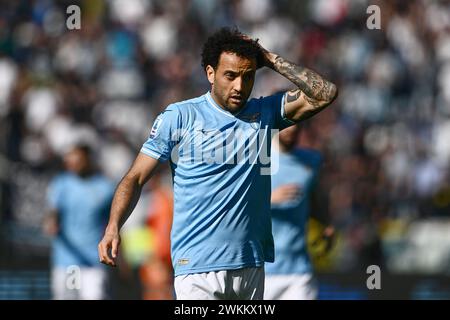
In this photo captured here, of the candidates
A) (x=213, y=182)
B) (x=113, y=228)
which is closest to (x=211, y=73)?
(x=213, y=182)

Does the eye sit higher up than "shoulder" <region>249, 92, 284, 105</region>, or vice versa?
the eye

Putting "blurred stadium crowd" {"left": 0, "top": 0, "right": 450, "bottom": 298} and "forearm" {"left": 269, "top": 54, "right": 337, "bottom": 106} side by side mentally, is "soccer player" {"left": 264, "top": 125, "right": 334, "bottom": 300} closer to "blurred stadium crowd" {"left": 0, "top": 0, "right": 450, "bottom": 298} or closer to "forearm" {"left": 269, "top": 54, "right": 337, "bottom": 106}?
"forearm" {"left": 269, "top": 54, "right": 337, "bottom": 106}

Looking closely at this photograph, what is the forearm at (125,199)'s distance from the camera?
7113 millimetres

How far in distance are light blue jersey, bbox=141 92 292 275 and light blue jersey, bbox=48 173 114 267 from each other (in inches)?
242

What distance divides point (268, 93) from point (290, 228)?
704cm

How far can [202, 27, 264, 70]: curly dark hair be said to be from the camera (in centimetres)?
728

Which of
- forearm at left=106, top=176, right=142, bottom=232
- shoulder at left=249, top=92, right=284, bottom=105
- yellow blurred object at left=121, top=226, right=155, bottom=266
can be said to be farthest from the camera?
yellow blurred object at left=121, top=226, right=155, bottom=266

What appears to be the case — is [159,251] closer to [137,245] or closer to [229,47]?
[137,245]

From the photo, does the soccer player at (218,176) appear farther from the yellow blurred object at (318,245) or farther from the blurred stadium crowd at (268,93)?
the blurred stadium crowd at (268,93)

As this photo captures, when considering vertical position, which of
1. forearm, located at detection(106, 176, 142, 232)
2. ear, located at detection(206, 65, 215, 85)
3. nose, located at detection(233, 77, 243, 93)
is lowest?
forearm, located at detection(106, 176, 142, 232)

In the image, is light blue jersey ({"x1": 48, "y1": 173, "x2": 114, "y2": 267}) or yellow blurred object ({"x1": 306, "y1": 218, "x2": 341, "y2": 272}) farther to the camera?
light blue jersey ({"x1": 48, "y1": 173, "x2": 114, "y2": 267})

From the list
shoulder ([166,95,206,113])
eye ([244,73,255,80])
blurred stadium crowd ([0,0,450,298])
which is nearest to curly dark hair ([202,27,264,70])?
eye ([244,73,255,80])
